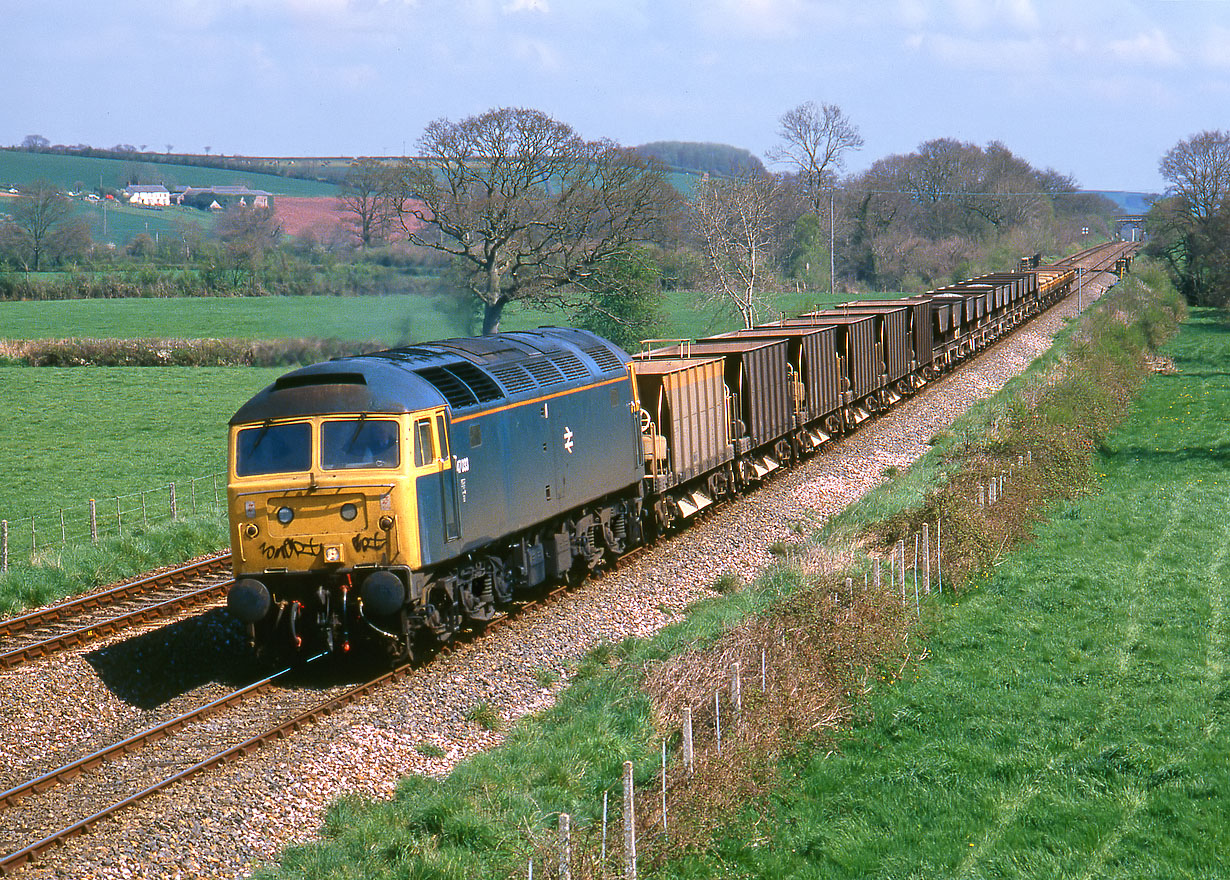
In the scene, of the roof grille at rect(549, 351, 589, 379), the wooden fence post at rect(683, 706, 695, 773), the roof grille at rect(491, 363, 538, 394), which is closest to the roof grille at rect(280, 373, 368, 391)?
the roof grille at rect(491, 363, 538, 394)

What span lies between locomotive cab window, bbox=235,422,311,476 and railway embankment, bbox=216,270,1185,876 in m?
3.87

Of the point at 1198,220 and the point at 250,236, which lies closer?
the point at 250,236

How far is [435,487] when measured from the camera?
44.0ft

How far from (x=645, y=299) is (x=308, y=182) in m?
16.1

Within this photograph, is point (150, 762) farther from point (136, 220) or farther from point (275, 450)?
point (136, 220)

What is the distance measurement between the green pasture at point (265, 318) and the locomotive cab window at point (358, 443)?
985 inches

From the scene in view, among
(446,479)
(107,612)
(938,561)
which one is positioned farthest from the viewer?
(938,561)

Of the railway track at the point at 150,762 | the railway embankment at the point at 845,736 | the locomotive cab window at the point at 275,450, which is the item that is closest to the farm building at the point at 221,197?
the locomotive cab window at the point at 275,450

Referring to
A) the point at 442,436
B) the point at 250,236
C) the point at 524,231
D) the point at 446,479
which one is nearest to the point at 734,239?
the point at 524,231

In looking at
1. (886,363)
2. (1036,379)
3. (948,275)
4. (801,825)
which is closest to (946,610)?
(801,825)

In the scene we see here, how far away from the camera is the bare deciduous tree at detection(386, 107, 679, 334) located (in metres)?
42.5

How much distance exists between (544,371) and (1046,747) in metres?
8.29

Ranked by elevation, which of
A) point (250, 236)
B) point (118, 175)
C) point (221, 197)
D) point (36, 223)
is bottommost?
point (250, 236)

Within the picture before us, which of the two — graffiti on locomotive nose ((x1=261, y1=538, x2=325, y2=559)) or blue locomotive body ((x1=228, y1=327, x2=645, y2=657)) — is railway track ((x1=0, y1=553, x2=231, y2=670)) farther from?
graffiti on locomotive nose ((x1=261, y1=538, x2=325, y2=559))
